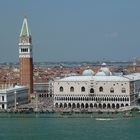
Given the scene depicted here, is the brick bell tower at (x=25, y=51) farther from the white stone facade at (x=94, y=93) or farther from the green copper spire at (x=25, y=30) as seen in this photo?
the white stone facade at (x=94, y=93)

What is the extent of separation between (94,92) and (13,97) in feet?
12.7

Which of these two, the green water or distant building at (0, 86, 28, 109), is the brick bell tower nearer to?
distant building at (0, 86, 28, 109)

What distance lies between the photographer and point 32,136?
19484mm

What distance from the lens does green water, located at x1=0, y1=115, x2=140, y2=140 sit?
63.2 ft

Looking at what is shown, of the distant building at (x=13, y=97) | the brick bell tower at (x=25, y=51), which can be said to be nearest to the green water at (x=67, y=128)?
the distant building at (x=13, y=97)

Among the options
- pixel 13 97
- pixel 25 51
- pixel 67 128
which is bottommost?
pixel 67 128

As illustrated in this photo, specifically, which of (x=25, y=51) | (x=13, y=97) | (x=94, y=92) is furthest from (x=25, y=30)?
(x=94, y=92)

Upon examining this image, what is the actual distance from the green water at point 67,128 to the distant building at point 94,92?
4.00m

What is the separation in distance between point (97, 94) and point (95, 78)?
0.86 meters

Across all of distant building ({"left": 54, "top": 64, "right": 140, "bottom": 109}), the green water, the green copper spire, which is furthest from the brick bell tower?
the green water

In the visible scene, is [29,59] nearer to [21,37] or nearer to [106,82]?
[21,37]

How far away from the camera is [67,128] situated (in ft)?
69.9

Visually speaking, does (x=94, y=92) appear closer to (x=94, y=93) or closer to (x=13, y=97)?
(x=94, y=93)

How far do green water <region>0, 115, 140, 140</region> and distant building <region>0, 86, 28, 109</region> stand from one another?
395cm
